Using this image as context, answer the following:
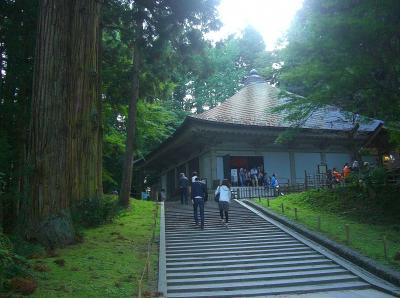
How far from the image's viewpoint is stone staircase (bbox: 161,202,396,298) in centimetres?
896

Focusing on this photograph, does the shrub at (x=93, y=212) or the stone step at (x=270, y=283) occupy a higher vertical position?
the shrub at (x=93, y=212)

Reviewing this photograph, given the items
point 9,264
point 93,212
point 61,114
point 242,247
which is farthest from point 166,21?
point 9,264

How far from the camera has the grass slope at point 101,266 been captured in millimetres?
7501

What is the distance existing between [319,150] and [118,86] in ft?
40.5

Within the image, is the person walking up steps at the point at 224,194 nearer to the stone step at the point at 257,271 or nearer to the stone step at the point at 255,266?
the stone step at the point at 255,266

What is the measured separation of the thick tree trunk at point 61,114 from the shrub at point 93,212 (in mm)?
548

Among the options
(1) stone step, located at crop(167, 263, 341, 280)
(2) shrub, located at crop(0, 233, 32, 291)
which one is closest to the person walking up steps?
(1) stone step, located at crop(167, 263, 341, 280)

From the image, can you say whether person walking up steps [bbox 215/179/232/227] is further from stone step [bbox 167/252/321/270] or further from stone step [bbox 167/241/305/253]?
stone step [bbox 167/252/321/270]

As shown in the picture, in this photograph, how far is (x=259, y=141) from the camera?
23.0m

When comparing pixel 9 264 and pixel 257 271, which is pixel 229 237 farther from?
pixel 9 264

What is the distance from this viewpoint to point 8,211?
1439cm

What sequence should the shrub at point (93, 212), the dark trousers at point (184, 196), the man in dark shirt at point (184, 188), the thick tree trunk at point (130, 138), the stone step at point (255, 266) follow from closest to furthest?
the stone step at point (255, 266)
the shrub at point (93, 212)
the thick tree trunk at point (130, 138)
the man in dark shirt at point (184, 188)
the dark trousers at point (184, 196)

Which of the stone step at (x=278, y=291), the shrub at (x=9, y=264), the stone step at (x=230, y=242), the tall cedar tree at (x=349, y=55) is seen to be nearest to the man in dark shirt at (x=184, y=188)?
the stone step at (x=230, y=242)

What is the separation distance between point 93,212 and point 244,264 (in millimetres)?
5142
